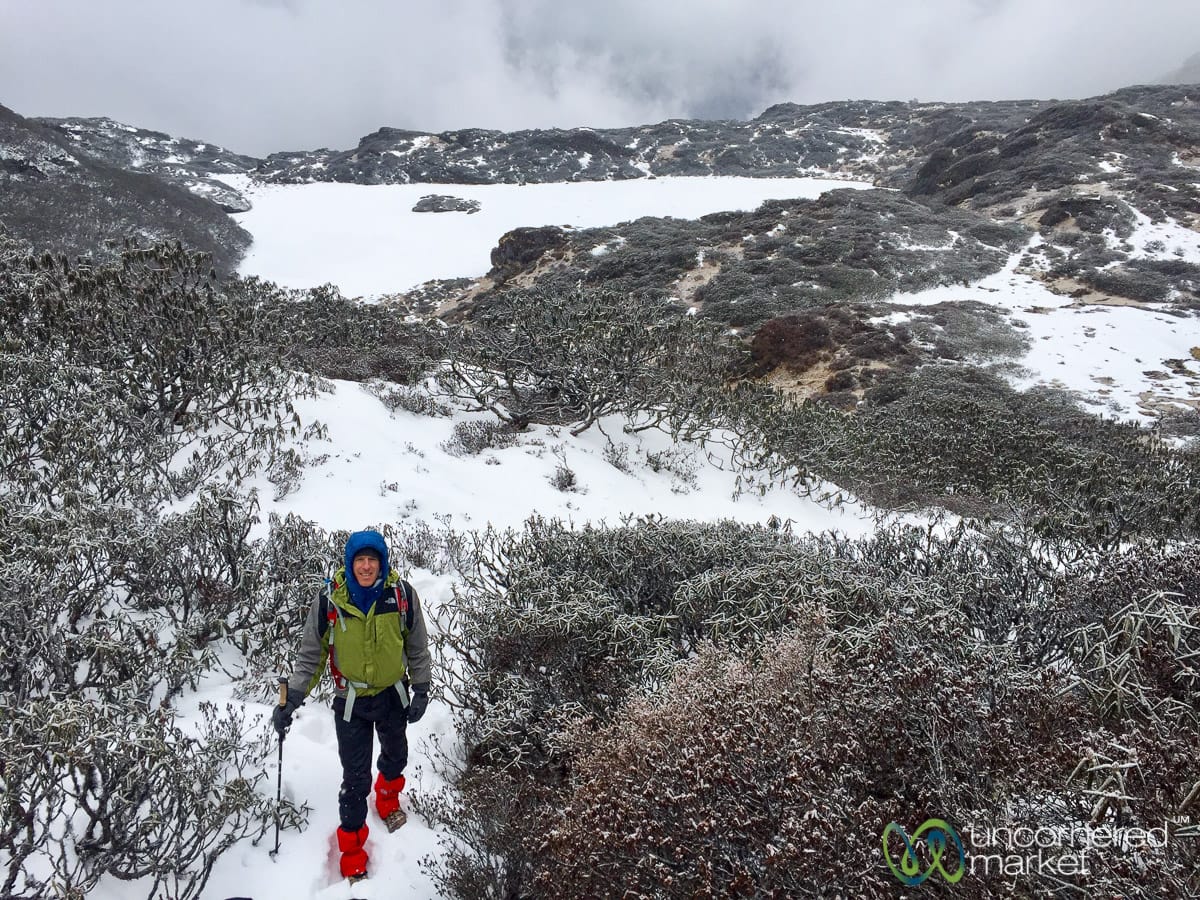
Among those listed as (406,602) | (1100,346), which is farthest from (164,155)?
(406,602)

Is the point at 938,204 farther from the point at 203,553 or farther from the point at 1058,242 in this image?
the point at 203,553

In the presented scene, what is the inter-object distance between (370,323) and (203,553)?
31.7ft

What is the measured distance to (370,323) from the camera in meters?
13.0

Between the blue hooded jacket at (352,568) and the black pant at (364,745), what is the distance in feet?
1.62

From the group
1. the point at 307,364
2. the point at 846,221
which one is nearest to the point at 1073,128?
the point at 846,221

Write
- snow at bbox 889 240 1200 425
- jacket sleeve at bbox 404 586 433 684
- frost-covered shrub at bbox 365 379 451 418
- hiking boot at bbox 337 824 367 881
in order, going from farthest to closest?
snow at bbox 889 240 1200 425
frost-covered shrub at bbox 365 379 451 418
jacket sleeve at bbox 404 586 433 684
hiking boot at bbox 337 824 367 881

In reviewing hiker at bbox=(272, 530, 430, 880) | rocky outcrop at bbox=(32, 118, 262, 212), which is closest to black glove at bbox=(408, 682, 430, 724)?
hiker at bbox=(272, 530, 430, 880)

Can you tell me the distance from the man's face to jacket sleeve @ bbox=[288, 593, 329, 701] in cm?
26

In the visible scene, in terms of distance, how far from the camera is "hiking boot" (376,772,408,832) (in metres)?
3.02

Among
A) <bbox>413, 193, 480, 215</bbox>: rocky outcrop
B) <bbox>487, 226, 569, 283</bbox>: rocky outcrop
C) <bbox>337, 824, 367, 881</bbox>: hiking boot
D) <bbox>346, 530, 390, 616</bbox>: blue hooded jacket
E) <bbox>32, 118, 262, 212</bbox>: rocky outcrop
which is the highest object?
<bbox>32, 118, 262, 212</bbox>: rocky outcrop

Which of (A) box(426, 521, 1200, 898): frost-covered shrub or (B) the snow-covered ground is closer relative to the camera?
(A) box(426, 521, 1200, 898): frost-covered shrub

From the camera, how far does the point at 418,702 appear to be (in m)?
3.07

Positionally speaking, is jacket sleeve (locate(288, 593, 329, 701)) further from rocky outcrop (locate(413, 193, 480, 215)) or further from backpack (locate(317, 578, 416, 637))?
rocky outcrop (locate(413, 193, 480, 215))

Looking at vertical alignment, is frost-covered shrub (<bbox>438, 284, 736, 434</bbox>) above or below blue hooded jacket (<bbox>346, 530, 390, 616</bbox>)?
above
